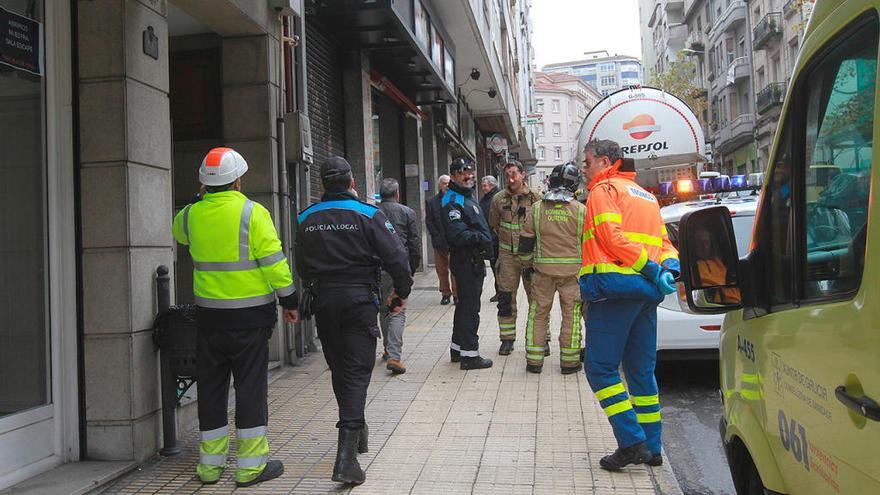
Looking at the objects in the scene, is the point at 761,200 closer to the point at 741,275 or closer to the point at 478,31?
the point at 741,275

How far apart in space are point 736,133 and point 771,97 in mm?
7730

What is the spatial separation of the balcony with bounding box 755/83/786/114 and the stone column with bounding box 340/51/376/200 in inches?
1126

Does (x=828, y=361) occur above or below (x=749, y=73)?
below

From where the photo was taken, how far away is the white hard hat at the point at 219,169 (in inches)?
173

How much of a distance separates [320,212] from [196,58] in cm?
400

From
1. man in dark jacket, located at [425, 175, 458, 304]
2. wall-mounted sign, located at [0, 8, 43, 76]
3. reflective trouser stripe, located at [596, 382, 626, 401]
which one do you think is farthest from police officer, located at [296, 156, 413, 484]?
man in dark jacket, located at [425, 175, 458, 304]

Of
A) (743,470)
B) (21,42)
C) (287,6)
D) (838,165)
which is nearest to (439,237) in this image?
(287,6)

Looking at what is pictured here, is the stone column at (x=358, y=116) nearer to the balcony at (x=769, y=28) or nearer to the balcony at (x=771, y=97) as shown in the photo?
the balcony at (x=771, y=97)

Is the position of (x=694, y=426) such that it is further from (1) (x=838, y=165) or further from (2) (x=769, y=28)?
(2) (x=769, y=28)

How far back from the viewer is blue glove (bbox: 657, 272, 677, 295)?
13.8ft

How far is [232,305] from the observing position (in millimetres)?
4309

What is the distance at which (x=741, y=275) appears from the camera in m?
2.57

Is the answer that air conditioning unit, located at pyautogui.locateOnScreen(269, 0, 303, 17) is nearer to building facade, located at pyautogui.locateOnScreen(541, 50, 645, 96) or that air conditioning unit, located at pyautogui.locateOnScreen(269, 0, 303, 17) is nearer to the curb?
the curb

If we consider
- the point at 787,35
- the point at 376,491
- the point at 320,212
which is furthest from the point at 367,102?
the point at 787,35
